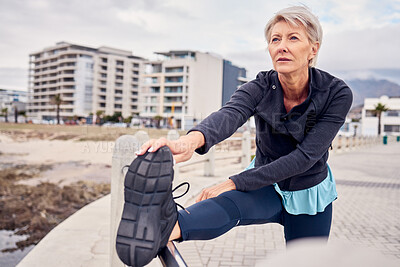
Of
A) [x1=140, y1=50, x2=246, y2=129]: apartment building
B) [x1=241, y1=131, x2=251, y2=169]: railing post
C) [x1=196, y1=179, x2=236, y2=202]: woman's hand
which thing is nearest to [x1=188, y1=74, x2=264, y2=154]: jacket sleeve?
[x1=196, y1=179, x2=236, y2=202]: woman's hand

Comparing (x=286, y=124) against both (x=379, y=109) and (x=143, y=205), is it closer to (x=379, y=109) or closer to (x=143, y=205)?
(x=143, y=205)

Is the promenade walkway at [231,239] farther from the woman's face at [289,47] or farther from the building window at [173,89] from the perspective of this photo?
the building window at [173,89]

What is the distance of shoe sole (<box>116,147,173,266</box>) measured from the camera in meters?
0.97

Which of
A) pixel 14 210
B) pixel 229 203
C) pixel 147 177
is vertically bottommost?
pixel 14 210

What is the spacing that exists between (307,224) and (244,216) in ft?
1.29

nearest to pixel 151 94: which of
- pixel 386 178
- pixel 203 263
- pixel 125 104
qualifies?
pixel 125 104

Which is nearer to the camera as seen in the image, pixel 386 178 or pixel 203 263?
pixel 203 263

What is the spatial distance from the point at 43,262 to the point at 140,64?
296ft

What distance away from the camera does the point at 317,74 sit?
64.9 inches

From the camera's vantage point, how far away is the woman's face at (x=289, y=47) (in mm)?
1484

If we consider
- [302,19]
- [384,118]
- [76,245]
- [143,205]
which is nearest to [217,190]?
[143,205]

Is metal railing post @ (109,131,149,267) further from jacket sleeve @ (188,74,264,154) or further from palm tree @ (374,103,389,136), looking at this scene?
palm tree @ (374,103,389,136)

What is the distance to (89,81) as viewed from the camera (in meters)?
83.9

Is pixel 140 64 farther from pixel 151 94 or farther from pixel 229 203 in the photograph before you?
pixel 229 203
